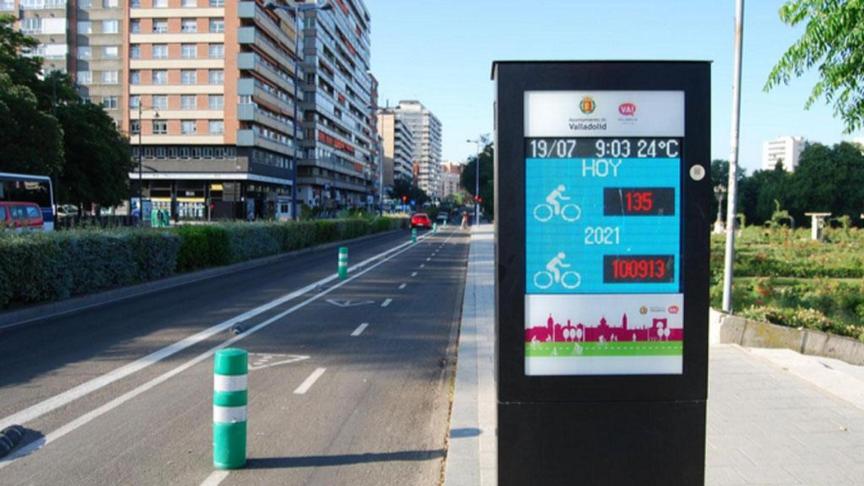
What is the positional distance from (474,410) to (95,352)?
561 centimetres

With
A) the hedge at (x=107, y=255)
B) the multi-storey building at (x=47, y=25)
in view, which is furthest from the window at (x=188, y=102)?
the hedge at (x=107, y=255)

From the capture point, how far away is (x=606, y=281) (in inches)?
147

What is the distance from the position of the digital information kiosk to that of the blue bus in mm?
33475

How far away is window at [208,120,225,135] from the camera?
67875 mm

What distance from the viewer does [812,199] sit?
82.4m

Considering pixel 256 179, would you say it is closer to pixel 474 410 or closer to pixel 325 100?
pixel 325 100

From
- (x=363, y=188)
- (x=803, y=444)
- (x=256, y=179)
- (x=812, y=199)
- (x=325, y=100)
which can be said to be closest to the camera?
(x=803, y=444)

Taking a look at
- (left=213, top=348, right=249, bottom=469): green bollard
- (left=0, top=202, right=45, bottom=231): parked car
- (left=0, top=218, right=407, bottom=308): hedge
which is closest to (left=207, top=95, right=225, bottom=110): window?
(left=0, top=202, right=45, bottom=231): parked car

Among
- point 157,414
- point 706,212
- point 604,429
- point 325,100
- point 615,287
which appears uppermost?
point 325,100

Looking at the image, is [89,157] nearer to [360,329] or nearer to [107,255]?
[107,255]

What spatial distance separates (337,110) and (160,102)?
1394 inches

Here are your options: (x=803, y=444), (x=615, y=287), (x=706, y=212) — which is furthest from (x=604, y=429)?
(x=803, y=444)

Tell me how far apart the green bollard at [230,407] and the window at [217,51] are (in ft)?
219

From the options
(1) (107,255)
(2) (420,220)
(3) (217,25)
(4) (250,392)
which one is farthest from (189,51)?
(4) (250,392)
